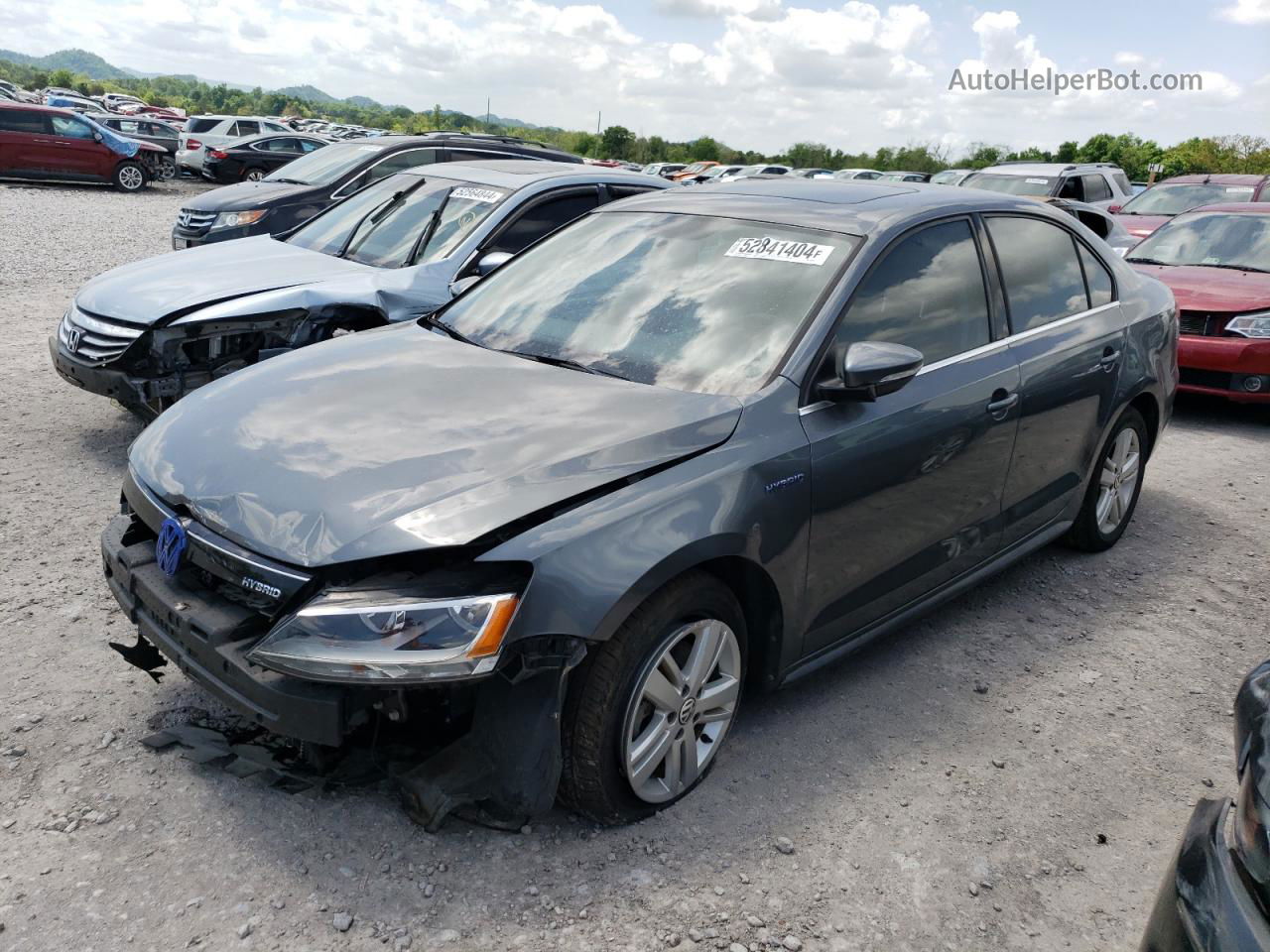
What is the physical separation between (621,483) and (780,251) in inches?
49.8

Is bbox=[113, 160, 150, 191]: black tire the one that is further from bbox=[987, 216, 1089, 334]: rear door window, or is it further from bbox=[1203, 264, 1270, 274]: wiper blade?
bbox=[987, 216, 1089, 334]: rear door window

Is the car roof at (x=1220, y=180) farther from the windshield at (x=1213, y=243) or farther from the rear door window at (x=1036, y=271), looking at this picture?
the rear door window at (x=1036, y=271)

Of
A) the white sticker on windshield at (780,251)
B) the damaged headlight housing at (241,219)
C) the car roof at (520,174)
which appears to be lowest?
the damaged headlight housing at (241,219)

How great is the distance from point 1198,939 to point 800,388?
74.4 inches

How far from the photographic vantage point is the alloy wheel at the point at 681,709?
2908 mm

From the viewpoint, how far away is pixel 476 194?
22.3 feet

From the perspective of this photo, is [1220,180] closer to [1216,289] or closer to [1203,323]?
[1216,289]

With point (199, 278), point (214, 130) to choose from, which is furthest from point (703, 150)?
point (199, 278)

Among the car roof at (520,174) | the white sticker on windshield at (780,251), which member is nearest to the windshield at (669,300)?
the white sticker on windshield at (780,251)

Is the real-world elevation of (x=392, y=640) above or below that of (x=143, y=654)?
above

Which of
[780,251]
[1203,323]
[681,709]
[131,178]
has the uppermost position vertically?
[780,251]

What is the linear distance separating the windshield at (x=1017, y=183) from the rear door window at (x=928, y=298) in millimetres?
11797

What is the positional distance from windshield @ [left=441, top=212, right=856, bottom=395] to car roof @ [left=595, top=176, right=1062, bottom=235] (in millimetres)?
78

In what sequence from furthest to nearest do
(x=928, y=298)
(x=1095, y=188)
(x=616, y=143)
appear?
1. (x=616, y=143)
2. (x=1095, y=188)
3. (x=928, y=298)
